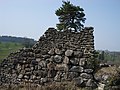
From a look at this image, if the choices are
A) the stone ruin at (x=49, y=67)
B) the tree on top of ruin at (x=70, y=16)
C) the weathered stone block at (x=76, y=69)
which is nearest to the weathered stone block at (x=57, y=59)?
the stone ruin at (x=49, y=67)

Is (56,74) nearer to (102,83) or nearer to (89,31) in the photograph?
(102,83)

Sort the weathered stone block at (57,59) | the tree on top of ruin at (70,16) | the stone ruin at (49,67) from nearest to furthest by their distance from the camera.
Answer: the stone ruin at (49,67) < the weathered stone block at (57,59) < the tree on top of ruin at (70,16)

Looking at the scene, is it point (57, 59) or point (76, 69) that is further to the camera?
point (57, 59)

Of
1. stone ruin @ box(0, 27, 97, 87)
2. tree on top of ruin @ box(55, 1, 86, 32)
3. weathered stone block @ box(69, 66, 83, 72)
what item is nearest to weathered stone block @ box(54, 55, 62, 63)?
stone ruin @ box(0, 27, 97, 87)

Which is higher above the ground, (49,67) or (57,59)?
(57,59)

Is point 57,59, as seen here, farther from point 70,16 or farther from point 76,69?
point 70,16

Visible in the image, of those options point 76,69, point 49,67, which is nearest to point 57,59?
point 49,67

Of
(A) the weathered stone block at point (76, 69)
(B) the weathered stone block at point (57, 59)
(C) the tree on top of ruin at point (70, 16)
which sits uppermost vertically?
(C) the tree on top of ruin at point (70, 16)

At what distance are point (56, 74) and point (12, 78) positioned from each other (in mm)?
1585

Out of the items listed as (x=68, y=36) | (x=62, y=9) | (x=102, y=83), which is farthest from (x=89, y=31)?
(x=62, y=9)

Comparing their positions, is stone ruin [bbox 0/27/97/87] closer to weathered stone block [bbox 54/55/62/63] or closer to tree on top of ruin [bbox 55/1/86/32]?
weathered stone block [bbox 54/55/62/63]

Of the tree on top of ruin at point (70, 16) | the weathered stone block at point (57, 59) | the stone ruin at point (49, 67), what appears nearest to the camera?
the stone ruin at point (49, 67)

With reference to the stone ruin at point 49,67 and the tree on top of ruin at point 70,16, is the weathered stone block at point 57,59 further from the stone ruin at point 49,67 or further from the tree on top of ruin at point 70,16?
the tree on top of ruin at point 70,16

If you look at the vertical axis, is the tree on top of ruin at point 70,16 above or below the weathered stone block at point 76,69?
above
